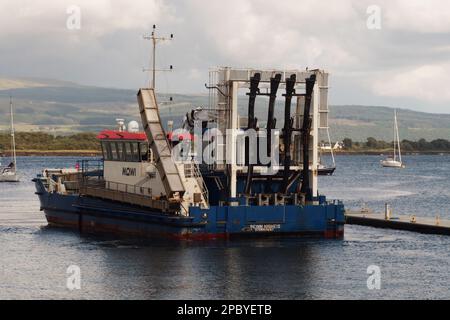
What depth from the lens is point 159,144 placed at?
5016 cm

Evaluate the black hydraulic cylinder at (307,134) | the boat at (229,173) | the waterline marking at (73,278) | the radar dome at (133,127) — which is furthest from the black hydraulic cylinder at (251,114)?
the waterline marking at (73,278)

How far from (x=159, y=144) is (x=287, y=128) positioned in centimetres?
651

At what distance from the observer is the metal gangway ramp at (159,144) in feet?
159

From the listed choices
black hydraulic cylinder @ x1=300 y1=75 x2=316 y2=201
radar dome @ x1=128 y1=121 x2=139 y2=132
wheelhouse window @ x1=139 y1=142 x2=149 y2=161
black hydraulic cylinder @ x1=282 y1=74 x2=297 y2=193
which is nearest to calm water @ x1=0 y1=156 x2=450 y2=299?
black hydraulic cylinder @ x1=300 y1=75 x2=316 y2=201

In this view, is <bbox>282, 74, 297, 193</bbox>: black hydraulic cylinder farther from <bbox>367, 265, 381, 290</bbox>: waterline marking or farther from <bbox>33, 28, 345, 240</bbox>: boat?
<bbox>367, 265, 381, 290</bbox>: waterline marking

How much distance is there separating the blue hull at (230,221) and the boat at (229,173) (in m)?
0.05

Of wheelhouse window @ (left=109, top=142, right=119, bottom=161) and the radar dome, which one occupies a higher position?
the radar dome

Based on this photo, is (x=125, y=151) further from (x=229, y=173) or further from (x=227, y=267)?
(x=227, y=267)

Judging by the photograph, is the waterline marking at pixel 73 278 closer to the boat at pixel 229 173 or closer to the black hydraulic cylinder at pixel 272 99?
the boat at pixel 229 173

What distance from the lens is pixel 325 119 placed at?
5134cm

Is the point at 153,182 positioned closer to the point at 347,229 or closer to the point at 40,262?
the point at 40,262

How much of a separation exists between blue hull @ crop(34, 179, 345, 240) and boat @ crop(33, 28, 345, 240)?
5 centimetres

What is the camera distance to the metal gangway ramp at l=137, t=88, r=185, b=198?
4850 cm

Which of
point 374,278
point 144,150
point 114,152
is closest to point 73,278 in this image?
point 374,278
